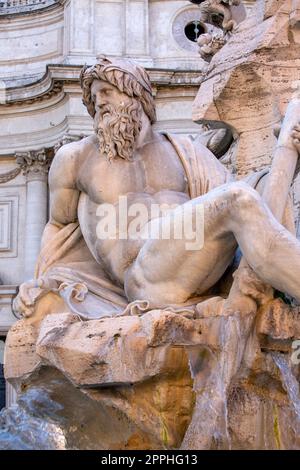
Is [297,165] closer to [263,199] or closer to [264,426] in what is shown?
[263,199]

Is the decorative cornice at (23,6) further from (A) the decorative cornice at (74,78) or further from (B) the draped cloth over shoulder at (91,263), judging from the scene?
(B) the draped cloth over shoulder at (91,263)

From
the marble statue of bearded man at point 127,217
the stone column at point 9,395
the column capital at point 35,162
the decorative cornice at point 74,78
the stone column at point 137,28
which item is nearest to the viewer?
the marble statue of bearded man at point 127,217

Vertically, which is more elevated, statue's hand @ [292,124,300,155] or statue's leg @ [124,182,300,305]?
statue's hand @ [292,124,300,155]

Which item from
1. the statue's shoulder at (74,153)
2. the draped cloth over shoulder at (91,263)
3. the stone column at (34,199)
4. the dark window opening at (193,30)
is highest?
the statue's shoulder at (74,153)

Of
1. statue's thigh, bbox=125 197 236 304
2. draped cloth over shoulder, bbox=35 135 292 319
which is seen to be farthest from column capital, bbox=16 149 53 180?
statue's thigh, bbox=125 197 236 304

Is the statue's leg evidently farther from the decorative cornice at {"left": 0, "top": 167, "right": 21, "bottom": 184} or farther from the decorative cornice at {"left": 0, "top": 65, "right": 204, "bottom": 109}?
the decorative cornice at {"left": 0, "top": 167, "right": 21, "bottom": 184}

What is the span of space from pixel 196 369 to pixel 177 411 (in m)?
0.21

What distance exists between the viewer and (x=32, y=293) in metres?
4.85

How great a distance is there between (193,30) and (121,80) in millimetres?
15417

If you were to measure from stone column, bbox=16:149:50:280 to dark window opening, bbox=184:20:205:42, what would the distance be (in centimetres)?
400

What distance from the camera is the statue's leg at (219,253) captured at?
12.9 feet

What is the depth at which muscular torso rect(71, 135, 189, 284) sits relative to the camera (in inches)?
187

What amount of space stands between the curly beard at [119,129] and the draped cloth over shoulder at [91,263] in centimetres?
28

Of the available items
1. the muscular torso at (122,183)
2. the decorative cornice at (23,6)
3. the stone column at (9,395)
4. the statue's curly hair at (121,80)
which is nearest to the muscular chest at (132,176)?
the muscular torso at (122,183)
